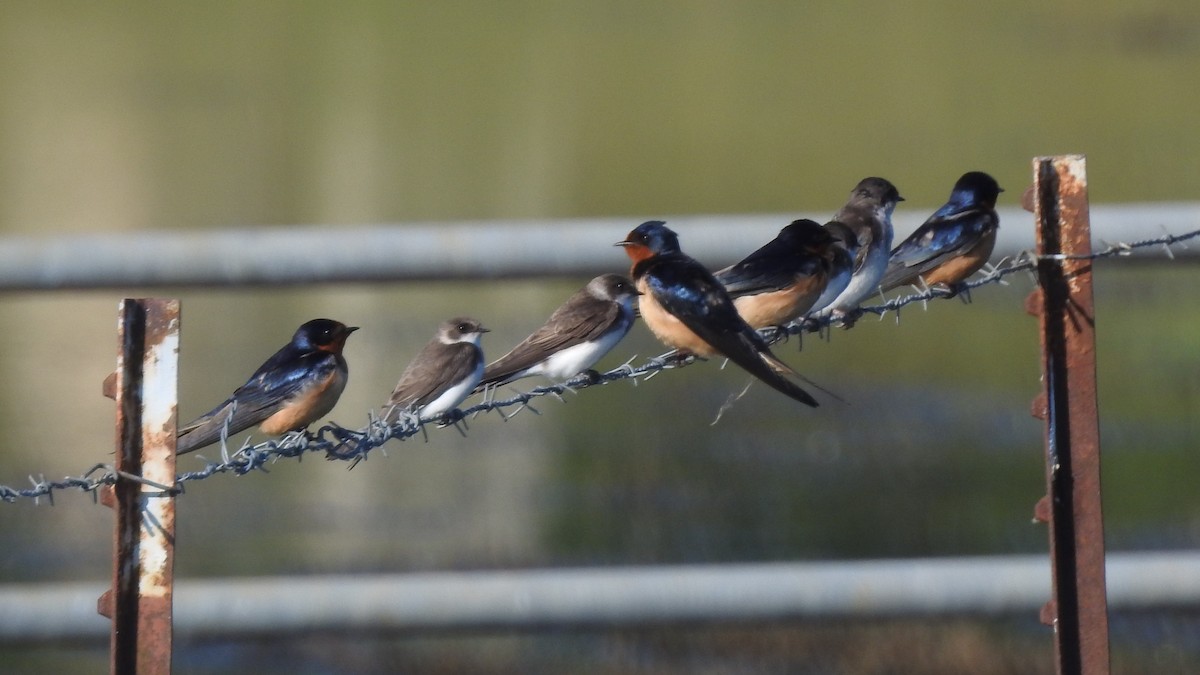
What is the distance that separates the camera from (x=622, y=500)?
926 centimetres

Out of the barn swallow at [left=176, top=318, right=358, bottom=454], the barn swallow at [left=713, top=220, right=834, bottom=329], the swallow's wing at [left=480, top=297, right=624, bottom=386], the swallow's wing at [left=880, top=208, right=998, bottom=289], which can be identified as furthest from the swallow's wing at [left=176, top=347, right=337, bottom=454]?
the swallow's wing at [left=880, top=208, right=998, bottom=289]

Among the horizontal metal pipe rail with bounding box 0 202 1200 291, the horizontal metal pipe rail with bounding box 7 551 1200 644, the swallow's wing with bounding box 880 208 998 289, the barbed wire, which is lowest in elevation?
the horizontal metal pipe rail with bounding box 7 551 1200 644

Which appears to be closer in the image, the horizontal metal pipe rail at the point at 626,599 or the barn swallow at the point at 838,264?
the horizontal metal pipe rail at the point at 626,599

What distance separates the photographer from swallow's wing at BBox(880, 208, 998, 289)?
4090 millimetres

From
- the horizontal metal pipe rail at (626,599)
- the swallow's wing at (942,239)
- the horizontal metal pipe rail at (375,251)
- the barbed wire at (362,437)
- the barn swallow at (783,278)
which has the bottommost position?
the horizontal metal pipe rail at (626,599)

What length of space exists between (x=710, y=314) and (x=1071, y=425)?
940 mm

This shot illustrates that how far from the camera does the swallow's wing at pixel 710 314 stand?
3287 mm

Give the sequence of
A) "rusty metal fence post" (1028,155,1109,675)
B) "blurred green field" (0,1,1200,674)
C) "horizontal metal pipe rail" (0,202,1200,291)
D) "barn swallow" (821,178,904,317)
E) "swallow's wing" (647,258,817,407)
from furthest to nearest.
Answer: "blurred green field" (0,1,1200,674)
"barn swallow" (821,178,904,317)
"swallow's wing" (647,258,817,407)
"horizontal metal pipe rail" (0,202,1200,291)
"rusty metal fence post" (1028,155,1109,675)

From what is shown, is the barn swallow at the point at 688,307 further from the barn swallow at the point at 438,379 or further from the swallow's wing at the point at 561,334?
the barn swallow at the point at 438,379

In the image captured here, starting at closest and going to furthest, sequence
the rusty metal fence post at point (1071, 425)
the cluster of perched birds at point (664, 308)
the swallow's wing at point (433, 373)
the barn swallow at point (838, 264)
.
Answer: the rusty metal fence post at point (1071, 425) → the cluster of perched birds at point (664, 308) → the swallow's wing at point (433, 373) → the barn swallow at point (838, 264)

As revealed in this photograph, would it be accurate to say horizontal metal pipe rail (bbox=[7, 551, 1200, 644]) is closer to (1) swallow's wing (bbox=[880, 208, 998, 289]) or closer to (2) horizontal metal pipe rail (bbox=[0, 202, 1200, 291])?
(2) horizontal metal pipe rail (bbox=[0, 202, 1200, 291])

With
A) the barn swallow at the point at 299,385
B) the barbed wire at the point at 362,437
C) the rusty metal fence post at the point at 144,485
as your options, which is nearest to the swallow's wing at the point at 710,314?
the barbed wire at the point at 362,437

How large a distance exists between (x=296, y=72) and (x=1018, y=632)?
22467 millimetres

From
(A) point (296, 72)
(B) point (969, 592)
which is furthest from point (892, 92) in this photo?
(B) point (969, 592)
